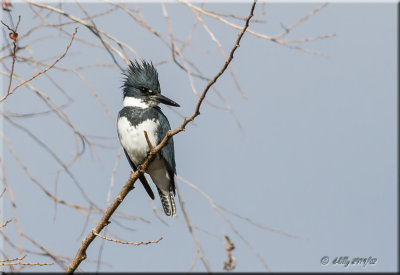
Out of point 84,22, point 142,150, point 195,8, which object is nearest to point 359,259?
point 142,150

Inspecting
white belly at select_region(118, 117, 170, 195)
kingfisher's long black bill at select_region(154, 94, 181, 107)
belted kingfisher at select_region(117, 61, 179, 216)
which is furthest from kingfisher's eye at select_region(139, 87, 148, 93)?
white belly at select_region(118, 117, 170, 195)

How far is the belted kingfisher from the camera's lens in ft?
10.8

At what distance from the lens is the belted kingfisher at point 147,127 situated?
3.28m

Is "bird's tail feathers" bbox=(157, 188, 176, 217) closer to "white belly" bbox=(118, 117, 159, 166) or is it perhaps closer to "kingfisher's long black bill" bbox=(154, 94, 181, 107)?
"white belly" bbox=(118, 117, 159, 166)

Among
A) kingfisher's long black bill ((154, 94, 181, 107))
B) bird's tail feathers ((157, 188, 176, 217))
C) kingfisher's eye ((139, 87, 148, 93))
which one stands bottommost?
bird's tail feathers ((157, 188, 176, 217))

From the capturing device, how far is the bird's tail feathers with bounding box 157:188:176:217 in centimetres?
352

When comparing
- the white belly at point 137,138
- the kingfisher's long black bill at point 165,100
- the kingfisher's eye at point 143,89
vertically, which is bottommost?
the white belly at point 137,138

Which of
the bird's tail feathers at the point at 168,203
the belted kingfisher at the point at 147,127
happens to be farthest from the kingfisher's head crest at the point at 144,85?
the bird's tail feathers at the point at 168,203

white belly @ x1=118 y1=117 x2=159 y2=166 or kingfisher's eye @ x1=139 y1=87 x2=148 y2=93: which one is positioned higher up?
kingfisher's eye @ x1=139 y1=87 x2=148 y2=93

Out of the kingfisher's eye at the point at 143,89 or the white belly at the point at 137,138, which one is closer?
the white belly at the point at 137,138

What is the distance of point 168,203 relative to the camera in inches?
141

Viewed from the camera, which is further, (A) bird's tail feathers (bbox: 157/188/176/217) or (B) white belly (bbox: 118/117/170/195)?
(A) bird's tail feathers (bbox: 157/188/176/217)

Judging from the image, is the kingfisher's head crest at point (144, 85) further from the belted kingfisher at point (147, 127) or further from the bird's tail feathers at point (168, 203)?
the bird's tail feathers at point (168, 203)

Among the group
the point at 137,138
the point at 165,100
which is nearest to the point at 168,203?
the point at 137,138
